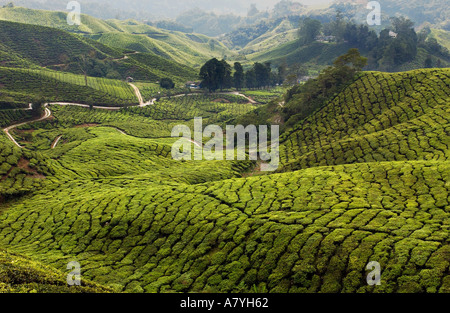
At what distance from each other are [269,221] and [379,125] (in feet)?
122

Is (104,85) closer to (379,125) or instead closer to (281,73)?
(281,73)

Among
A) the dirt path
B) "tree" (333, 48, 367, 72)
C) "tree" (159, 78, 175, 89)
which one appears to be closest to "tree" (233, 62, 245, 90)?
"tree" (159, 78, 175, 89)

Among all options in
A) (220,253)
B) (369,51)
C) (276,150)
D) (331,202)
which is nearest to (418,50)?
(369,51)

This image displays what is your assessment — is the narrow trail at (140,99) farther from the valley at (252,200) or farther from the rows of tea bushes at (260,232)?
the rows of tea bushes at (260,232)

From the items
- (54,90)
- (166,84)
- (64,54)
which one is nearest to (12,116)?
(54,90)

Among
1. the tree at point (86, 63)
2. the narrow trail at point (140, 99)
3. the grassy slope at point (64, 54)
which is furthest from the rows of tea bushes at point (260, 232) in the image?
the grassy slope at point (64, 54)

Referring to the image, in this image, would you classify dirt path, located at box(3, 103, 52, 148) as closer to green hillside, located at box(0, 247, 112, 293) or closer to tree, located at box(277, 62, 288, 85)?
green hillside, located at box(0, 247, 112, 293)

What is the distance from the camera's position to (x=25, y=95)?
92.8 meters

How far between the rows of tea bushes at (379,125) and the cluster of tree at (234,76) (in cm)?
6972

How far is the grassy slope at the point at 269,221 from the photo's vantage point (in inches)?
732

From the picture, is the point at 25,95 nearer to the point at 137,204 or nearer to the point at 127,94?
the point at 127,94

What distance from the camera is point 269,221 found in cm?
2431

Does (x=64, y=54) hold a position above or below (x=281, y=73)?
above

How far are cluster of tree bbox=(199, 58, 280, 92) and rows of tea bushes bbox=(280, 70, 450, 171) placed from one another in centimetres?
6972
